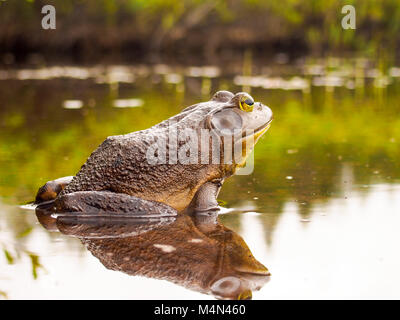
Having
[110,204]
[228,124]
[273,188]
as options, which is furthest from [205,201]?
[273,188]

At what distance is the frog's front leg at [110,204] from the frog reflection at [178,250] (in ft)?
0.18

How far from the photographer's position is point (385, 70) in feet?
65.3

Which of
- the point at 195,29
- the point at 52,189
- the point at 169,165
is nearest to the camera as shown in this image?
the point at 169,165

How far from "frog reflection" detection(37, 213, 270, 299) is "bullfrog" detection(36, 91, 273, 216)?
0.48ft

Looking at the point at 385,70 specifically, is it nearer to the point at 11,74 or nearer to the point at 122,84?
the point at 122,84

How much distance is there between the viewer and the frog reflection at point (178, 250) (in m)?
4.21

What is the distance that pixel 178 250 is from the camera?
4.84m

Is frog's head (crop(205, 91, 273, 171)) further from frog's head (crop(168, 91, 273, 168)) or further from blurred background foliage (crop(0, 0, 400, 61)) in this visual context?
blurred background foliage (crop(0, 0, 400, 61))

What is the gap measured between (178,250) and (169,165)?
107cm

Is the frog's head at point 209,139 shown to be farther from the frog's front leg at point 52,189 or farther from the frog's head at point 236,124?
the frog's front leg at point 52,189

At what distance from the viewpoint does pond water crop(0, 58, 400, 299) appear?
4207 mm

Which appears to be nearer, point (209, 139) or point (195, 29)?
point (209, 139)

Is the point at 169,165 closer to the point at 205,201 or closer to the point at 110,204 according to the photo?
the point at 205,201

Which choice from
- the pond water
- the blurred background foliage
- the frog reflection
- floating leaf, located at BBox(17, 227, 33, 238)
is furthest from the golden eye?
the blurred background foliage
